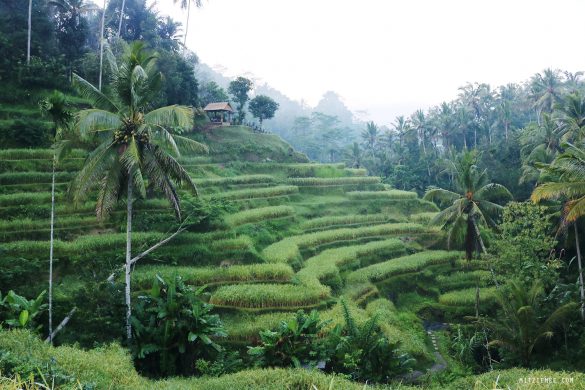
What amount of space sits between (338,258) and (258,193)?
269 inches

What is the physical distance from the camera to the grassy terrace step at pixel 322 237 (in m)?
18.5

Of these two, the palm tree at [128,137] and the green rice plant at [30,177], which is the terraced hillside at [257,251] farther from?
the palm tree at [128,137]

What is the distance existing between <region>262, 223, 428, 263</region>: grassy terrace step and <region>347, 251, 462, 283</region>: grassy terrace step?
2246mm

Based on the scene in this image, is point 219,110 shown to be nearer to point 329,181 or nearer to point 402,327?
point 329,181

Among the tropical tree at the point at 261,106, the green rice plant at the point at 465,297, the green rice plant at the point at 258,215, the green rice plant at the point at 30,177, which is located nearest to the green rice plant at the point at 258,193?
the green rice plant at the point at 258,215

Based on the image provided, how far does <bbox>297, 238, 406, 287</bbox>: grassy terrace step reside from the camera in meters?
18.0

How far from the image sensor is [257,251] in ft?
62.0

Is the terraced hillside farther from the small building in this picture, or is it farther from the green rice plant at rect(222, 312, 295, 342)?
the small building

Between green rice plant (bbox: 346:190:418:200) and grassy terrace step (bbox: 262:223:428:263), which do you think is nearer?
grassy terrace step (bbox: 262:223:428:263)

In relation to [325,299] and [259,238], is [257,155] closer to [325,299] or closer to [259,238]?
[259,238]

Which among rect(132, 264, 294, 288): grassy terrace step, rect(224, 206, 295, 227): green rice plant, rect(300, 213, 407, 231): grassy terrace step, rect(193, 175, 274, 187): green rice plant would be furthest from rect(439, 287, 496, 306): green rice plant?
rect(193, 175, 274, 187): green rice plant

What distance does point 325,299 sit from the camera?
51.9ft

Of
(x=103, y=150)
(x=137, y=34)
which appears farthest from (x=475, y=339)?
(x=137, y=34)

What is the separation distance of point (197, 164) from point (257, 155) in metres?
6.11
